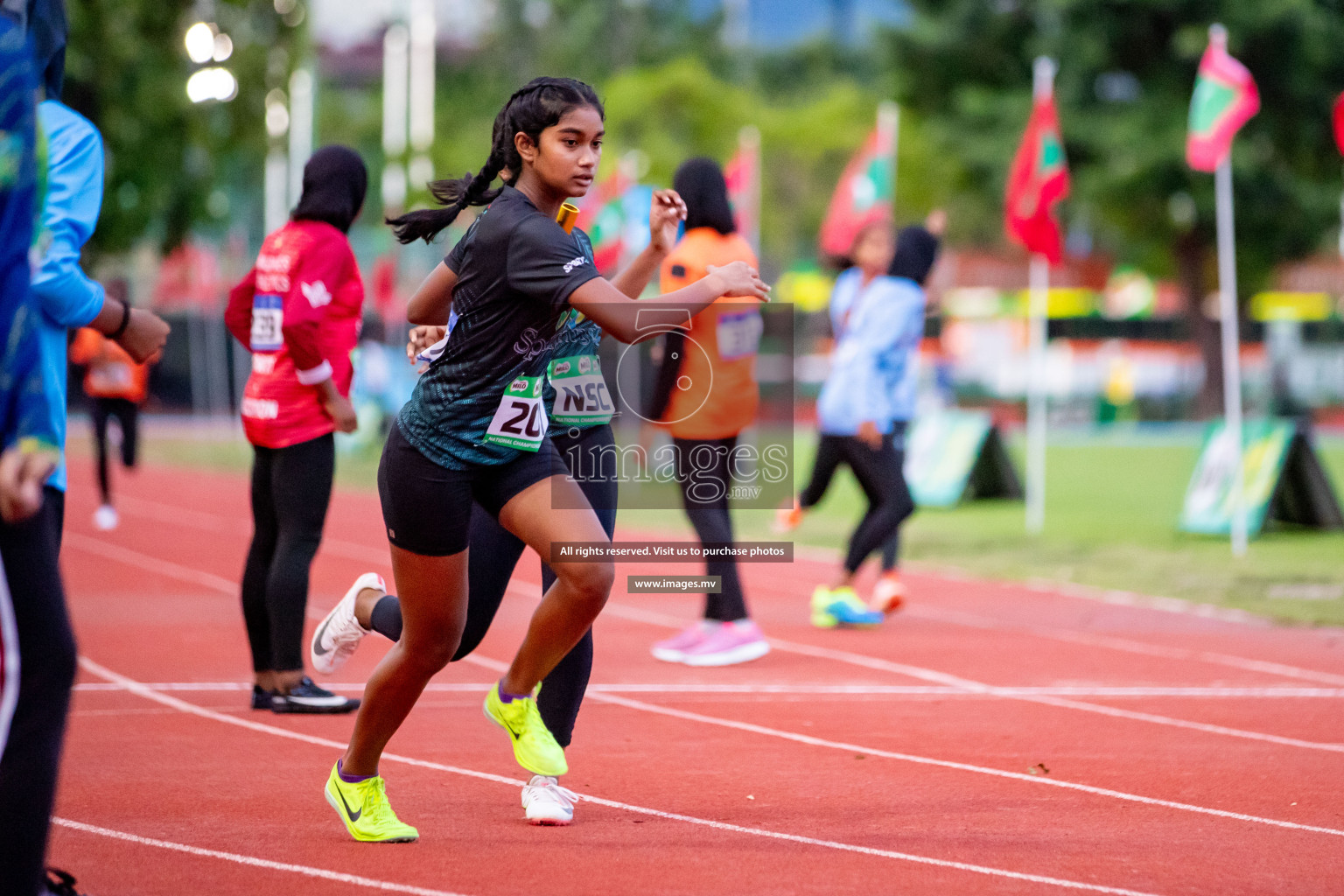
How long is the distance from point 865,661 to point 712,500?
3.83 feet

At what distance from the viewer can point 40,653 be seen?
130 inches

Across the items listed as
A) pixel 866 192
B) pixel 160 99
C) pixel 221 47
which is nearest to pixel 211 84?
pixel 221 47

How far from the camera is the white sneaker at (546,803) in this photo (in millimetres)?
4738

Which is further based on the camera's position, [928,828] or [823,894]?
[928,828]

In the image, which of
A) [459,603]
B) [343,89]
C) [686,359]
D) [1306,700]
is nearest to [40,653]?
[459,603]

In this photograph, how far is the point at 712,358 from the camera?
7836 mm

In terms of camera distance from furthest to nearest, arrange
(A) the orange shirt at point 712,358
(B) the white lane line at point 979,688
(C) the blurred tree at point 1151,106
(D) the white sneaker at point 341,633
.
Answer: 1. (C) the blurred tree at point 1151,106
2. (A) the orange shirt at point 712,358
3. (B) the white lane line at point 979,688
4. (D) the white sneaker at point 341,633

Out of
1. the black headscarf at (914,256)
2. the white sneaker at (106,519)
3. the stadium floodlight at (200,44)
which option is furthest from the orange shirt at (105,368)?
the black headscarf at (914,256)

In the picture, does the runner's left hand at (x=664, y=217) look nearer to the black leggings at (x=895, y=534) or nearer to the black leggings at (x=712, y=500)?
the black leggings at (x=712, y=500)

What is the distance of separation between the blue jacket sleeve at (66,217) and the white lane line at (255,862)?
4.24ft

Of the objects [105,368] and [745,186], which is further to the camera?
[745,186]

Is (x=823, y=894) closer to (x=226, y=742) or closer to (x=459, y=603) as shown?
(x=459, y=603)

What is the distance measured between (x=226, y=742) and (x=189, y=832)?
139 centimetres

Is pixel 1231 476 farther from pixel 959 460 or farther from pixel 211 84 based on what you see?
pixel 211 84
